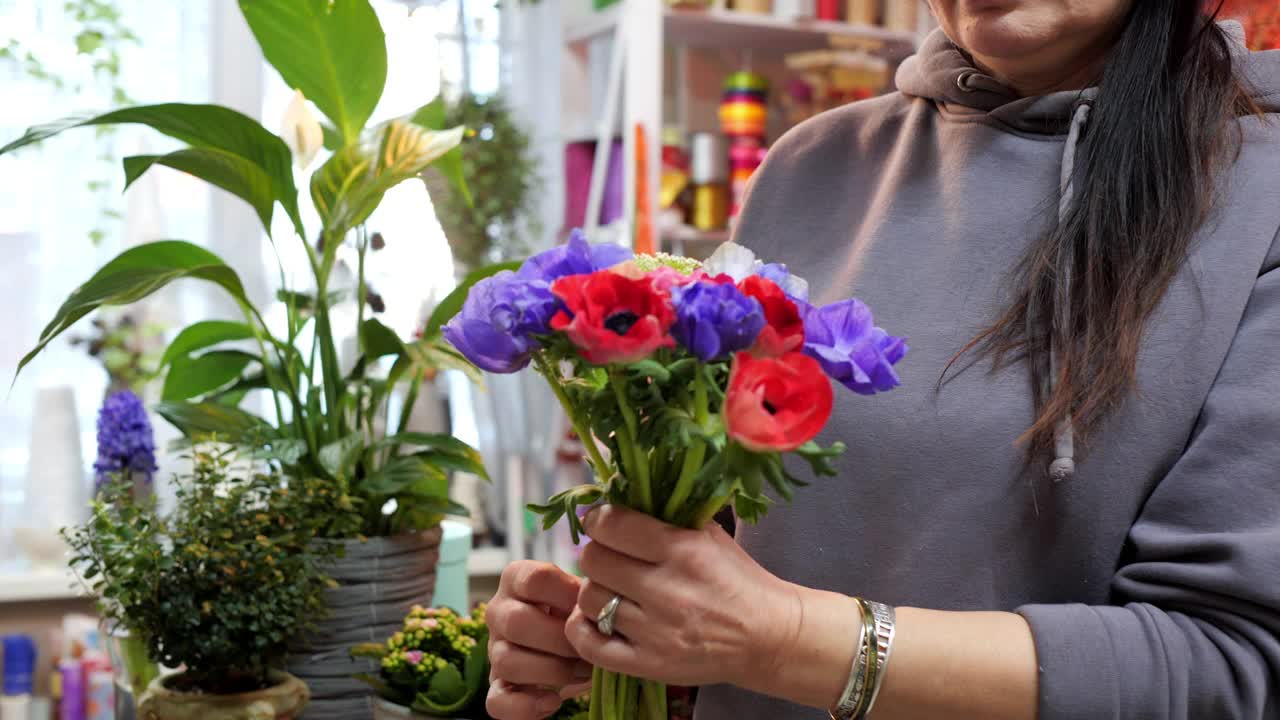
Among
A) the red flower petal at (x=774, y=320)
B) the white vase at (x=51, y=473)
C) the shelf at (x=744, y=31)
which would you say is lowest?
the white vase at (x=51, y=473)

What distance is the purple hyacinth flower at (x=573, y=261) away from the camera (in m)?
0.69

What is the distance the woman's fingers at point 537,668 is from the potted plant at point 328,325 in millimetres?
564

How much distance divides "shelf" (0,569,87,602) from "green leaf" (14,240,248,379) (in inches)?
54.3

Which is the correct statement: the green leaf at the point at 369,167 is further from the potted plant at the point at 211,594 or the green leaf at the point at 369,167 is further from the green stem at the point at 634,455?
the green stem at the point at 634,455

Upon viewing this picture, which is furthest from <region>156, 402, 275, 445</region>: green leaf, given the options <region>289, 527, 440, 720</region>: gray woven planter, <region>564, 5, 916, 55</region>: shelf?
<region>564, 5, 916, 55</region>: shelf

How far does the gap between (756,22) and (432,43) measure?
2.80 ft

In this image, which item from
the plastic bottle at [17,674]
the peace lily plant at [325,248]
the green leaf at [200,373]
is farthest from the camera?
the plastic bottle at [17,674]

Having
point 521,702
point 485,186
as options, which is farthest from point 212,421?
point 485,186

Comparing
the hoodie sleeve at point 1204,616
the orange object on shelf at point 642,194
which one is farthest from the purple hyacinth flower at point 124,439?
the orange object on shelf at point 642,194

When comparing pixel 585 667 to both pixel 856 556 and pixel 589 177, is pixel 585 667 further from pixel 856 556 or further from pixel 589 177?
pixel 589 177

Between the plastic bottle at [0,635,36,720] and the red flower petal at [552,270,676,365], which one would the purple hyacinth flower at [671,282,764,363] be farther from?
the plastic bottle at [0,635,36,720]

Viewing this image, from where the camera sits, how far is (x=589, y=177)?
3242 mm

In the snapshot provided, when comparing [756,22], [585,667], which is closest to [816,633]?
[585,667]

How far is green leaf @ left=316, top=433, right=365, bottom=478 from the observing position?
4.67 ft
